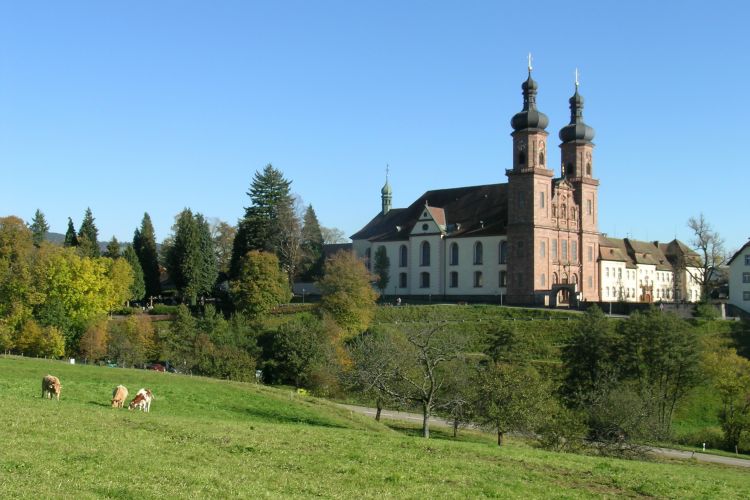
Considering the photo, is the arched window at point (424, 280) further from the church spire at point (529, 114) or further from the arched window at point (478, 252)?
the church spire at point (529, 114)

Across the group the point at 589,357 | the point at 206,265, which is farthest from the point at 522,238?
the point at 206,265

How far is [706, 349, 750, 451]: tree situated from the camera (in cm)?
4275

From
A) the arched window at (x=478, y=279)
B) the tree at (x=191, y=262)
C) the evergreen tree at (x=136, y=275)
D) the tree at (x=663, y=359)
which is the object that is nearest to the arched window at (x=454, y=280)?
the arched window at (x=478, y=279)

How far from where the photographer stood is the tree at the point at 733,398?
4275cm

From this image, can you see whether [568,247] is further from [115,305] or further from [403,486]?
[403,486]

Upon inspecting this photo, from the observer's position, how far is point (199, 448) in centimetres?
1620

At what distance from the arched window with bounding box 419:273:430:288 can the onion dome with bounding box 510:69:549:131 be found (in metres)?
17.1

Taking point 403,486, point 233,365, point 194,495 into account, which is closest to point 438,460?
point 403,486

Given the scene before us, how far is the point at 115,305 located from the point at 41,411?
168 feet

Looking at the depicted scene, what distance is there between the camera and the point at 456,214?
85125 mm

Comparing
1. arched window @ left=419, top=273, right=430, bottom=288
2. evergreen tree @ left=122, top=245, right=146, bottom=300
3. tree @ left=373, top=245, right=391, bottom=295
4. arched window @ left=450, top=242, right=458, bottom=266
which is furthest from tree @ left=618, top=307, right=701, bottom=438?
evergreen tree @ left=122, top=245, right=146, bottom=300

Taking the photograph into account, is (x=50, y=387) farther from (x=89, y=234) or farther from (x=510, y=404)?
(x=89, y=234)

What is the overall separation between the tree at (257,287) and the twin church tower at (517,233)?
651 inches

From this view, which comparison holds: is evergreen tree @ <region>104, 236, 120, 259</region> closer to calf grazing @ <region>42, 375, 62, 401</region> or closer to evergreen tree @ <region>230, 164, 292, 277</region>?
evergreen tree @ <region>230, 164, 292, 277</region>
